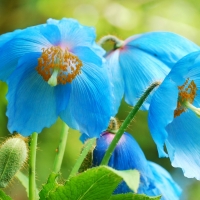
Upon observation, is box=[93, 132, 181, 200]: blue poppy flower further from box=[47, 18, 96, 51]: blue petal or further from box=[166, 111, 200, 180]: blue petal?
box=[47, 18, 96, 51]: blue petal

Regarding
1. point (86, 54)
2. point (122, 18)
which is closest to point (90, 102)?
point (86, 54)

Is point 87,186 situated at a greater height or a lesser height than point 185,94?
lesser

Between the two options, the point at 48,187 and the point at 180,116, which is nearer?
the point at 48,187

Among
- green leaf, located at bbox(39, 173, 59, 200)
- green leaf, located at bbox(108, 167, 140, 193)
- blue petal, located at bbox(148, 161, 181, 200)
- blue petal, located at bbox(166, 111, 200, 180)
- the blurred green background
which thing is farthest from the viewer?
the blurred green background

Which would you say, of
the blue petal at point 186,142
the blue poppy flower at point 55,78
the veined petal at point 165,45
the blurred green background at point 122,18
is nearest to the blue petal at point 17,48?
the blue poppy flower at point 55,78

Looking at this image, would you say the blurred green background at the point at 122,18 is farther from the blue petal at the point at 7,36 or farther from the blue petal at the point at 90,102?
the blue petal at the point at 7,36

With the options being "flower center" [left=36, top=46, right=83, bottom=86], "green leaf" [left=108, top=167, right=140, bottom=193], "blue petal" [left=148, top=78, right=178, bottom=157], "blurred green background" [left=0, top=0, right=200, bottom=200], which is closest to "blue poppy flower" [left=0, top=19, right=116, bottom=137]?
"flower center" [left=36, top=46, right=83, bottom=86]

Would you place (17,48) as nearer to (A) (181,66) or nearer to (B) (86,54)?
(B) (86,54)
